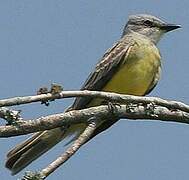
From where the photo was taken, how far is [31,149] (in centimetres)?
873

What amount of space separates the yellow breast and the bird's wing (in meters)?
0.07

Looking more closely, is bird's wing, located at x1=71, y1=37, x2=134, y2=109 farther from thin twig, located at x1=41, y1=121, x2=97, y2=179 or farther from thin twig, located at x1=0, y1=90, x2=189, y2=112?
thin twig, located at x1=0, y1=90, x2=189, y2=112

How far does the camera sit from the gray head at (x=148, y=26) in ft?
38.3

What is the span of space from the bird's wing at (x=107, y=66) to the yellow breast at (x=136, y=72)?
7 centimetres

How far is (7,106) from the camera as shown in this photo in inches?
238

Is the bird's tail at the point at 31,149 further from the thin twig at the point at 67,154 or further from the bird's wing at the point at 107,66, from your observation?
the thin twig at the point at 67,154

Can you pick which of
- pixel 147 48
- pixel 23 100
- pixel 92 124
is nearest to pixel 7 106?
pixel 23 100

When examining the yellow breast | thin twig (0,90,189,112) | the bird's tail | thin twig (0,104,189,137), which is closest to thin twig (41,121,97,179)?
thin twig (0,104,189,137)

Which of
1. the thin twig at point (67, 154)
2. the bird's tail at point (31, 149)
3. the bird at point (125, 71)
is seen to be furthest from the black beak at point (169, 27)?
the thin twig at point (67, 154)

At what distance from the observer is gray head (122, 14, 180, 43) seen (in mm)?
11688

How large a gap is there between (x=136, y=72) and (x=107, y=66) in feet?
1.54

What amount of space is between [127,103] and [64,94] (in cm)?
81

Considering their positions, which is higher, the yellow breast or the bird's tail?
the yellow breast

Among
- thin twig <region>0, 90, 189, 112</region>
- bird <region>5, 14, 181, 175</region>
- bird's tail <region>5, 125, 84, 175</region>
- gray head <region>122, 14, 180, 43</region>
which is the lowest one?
bird's tail <region>5, 125, 84, 175</region>
